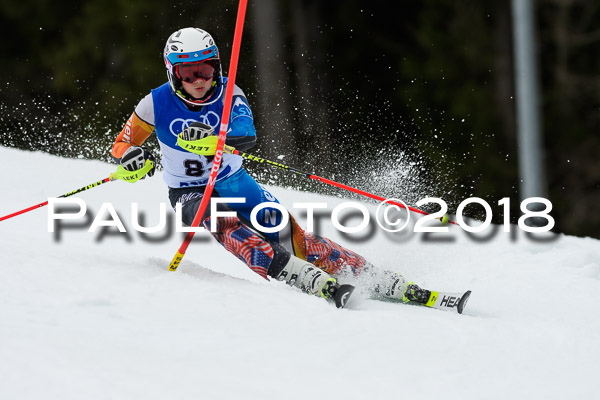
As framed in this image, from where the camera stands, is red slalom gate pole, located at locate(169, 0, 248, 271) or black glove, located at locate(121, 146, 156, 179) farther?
black glove, located at locate(121, 146, 156, 179)

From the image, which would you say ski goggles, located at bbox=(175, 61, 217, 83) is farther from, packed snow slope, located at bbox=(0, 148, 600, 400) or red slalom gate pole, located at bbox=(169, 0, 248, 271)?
packed snow slope, located at bbox=(0, 148, 600, 400)

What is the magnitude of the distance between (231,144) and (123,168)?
65 cm

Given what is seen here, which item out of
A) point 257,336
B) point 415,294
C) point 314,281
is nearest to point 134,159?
point 314,281

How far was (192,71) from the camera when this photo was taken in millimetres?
4344

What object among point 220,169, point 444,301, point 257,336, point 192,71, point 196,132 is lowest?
point 444,301

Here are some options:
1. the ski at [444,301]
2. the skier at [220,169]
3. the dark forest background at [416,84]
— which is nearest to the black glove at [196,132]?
the skier at [220,169]

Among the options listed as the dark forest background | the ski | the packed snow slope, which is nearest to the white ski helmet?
the packed snow slope

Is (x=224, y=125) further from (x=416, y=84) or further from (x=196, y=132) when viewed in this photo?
(x=416, y=84)

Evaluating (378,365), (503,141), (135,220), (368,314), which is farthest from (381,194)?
(503,141)

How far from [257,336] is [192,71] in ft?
5.31

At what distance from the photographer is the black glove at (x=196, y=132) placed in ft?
13.4

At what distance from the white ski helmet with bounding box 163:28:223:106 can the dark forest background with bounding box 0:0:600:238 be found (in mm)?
9473

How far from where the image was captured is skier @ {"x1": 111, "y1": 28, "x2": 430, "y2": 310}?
13.7ft

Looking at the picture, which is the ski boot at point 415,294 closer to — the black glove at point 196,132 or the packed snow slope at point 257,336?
the packed snow slope at point 257,336
